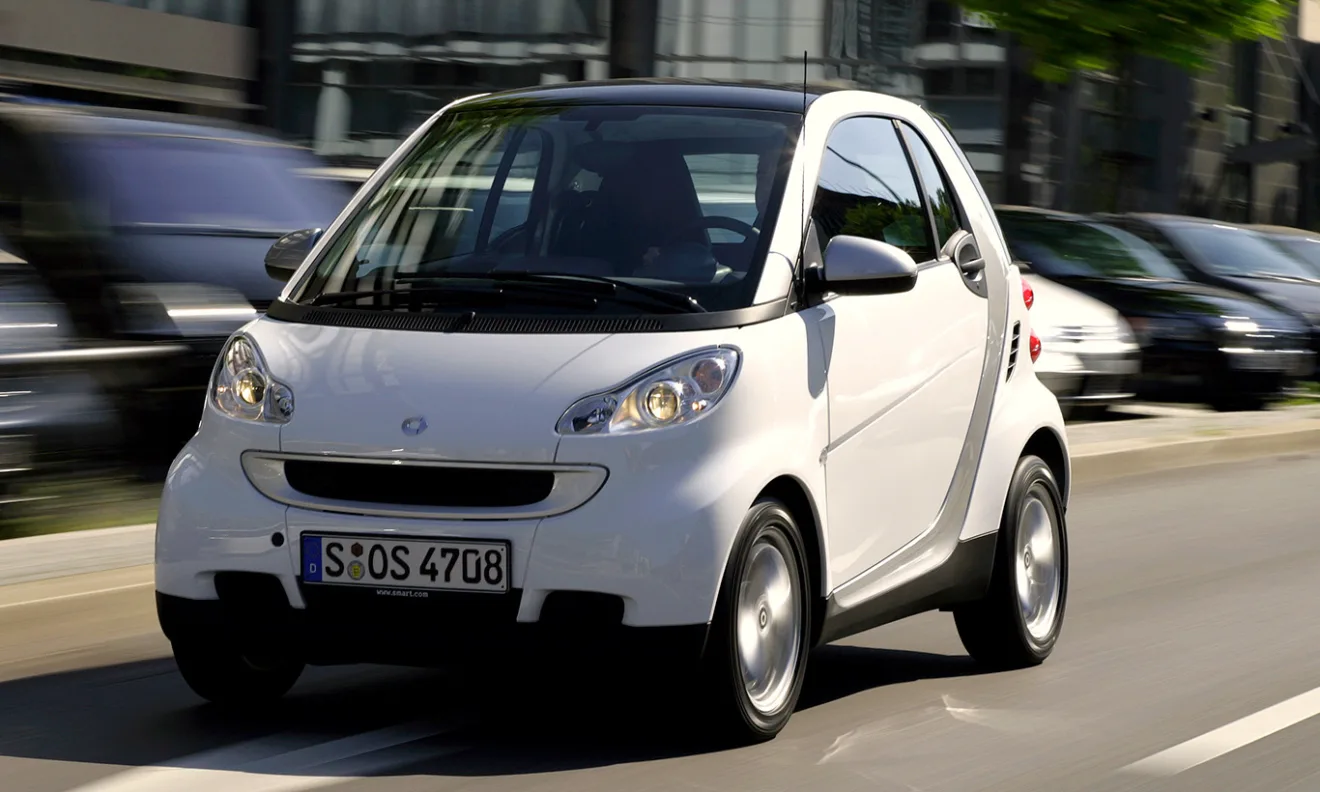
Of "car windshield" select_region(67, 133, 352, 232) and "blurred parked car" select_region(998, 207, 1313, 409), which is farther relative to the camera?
"blurred parked car" select_region(998, 207, 1313, 409)

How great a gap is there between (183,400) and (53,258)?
83 cm

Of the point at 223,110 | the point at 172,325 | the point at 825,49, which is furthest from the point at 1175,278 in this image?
the point at 825,49

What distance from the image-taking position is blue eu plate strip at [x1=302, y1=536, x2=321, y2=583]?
497 centimetres

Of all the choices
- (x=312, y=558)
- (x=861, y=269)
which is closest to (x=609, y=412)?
(x=312, y=558)

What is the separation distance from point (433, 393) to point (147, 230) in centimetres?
474

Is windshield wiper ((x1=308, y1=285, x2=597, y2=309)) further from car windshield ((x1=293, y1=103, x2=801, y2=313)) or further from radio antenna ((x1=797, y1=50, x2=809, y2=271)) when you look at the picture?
radio antenna ((x1=797, y1=50, x2=809, y2=271))

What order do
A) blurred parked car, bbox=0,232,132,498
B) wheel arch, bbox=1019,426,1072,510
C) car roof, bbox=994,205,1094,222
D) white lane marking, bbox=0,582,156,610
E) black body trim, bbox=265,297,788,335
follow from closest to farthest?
black body trim, bbox=265,297,788,335 → white lane marking, bbox=0,582,156,610 → wheel arch, bbox=1019,426,1072,510 → blurred parked car, bbox=0,232,132,498 → car roof, bbox=994,205,1094,222

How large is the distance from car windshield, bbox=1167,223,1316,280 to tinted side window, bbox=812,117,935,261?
12.4 meters

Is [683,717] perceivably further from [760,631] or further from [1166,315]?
[1166,315]

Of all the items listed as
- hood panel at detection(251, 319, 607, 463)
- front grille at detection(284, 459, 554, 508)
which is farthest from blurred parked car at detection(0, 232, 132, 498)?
front grille at detection(284, 459, 554, 508)

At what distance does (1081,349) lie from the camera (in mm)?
14328

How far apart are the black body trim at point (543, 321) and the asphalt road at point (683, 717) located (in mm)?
783

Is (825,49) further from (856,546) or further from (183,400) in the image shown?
(856,546)

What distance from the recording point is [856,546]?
5.57 meters
